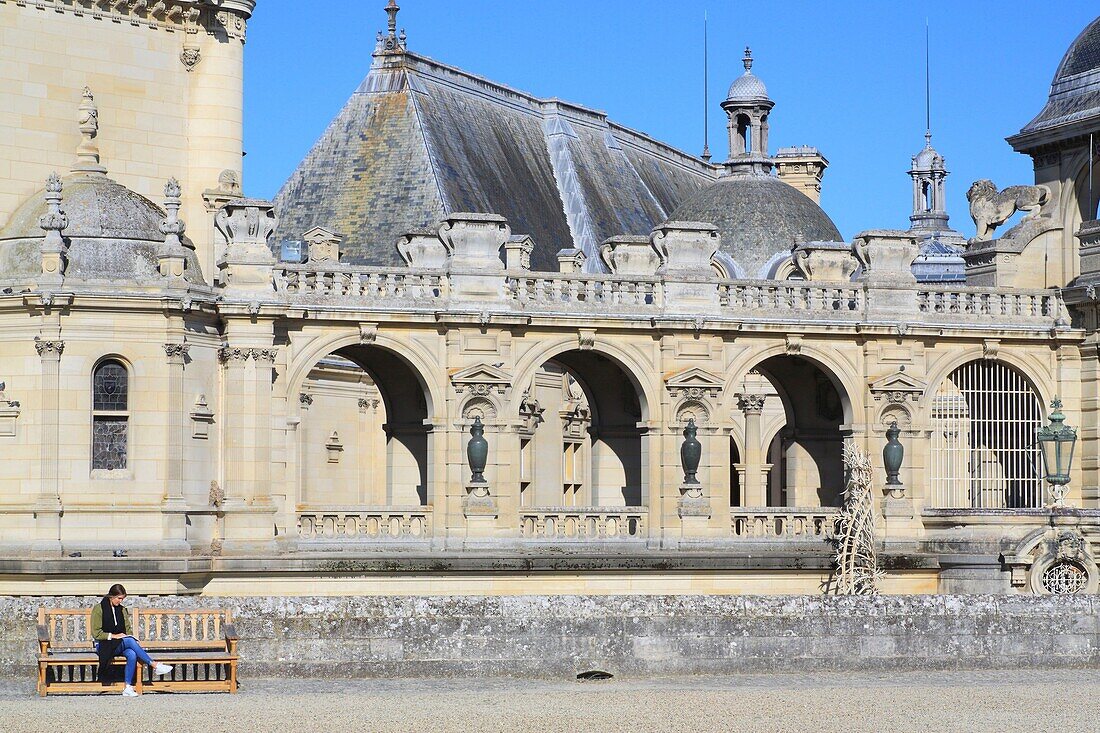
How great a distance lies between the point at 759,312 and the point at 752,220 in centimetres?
1280

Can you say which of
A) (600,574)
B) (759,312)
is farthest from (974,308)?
(600,574)

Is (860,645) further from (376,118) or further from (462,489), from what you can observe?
(376,118)

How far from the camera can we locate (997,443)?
40.2m

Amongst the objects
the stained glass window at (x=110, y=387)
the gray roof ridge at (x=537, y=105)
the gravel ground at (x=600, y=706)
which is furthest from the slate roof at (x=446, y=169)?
the gravel ground at (x=600, y=706)

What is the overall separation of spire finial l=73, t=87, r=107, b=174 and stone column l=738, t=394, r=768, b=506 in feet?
47.5

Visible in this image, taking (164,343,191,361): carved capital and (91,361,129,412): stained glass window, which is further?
(164,343,191,361): carved capital

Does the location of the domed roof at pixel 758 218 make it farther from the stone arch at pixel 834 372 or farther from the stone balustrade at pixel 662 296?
the stone arch at pixel 834 372

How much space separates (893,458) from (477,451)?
24.4 ft

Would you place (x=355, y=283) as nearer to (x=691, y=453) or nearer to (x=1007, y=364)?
(x=691, y=453)

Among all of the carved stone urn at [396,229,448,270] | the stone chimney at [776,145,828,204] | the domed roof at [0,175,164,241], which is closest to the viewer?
the domed roof at [0,175,164,241]

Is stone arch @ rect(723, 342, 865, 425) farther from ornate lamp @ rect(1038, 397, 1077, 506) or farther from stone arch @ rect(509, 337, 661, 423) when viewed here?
ornate lamp @ rect(1038, 397, 1077, 506)

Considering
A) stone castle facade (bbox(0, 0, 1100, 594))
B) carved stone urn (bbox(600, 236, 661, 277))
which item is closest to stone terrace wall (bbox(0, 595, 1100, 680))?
stone castle facade (bbox(0, 0, 1100, 594))

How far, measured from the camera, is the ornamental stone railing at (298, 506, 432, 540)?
116 feet

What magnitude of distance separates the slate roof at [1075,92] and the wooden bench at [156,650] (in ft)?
73.2
